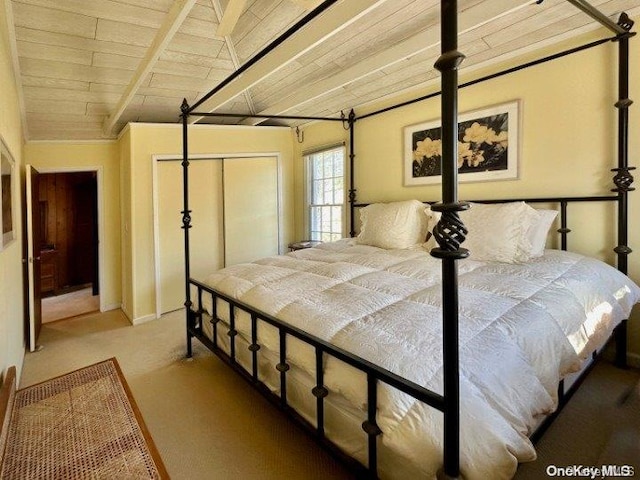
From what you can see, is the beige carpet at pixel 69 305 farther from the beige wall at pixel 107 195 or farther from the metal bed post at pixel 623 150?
the metal bed post at pixel 623 150

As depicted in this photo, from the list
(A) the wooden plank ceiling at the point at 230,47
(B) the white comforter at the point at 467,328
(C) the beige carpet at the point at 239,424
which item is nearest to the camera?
(B) the white comforter at the point at 467,328

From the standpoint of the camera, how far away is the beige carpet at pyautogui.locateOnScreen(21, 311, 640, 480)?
1549 millimetres

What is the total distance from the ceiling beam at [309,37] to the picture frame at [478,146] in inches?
45.6

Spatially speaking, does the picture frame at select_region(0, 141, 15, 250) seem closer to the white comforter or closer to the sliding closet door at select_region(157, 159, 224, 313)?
the white comforter

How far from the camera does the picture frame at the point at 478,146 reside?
105 inches

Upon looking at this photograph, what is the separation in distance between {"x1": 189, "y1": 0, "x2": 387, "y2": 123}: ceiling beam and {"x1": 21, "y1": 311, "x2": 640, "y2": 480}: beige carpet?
2.26m

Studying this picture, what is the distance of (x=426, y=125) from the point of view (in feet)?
10.5

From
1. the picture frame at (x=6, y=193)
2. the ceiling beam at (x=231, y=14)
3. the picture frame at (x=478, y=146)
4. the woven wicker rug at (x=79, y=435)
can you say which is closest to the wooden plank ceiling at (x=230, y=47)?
the ceiling beam at (x=231, y=14)

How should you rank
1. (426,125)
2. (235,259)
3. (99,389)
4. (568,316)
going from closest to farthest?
(568,316) < (99,389) < (426,125) < (235,259)

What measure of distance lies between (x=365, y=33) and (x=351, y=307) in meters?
2.24

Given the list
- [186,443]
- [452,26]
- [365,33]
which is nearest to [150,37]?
[365,33]

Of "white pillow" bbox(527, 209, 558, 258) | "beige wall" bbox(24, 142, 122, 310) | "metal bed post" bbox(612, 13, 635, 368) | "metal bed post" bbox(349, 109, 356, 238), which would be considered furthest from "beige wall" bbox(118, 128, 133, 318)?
"metal bed post" bbox(612, 13, 635, 368)

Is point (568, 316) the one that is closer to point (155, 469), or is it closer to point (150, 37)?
point (155, 469)

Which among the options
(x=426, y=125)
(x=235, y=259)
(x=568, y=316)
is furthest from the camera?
(x=235, y=259)
